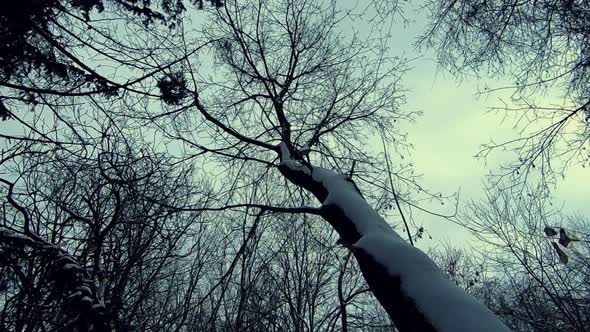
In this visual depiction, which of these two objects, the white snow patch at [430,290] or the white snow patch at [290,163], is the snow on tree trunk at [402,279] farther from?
the white snow patch at [290,163]

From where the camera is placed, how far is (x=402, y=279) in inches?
82.3

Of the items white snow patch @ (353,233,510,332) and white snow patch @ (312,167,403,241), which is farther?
white snow patch @ (312,167,403,241)

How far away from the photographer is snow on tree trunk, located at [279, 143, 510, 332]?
5.84 feet

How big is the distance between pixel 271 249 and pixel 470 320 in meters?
7.61

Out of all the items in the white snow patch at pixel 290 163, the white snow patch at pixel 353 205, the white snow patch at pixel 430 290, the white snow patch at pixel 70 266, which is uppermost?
the white snow patch at pixel 290 163

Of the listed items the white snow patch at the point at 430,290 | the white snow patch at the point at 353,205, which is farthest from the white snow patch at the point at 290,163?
the white snow patch at the point at 430,290

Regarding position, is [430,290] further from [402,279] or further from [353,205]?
[353,205]

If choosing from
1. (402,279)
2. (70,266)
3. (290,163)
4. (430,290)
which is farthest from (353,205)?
(70,266)

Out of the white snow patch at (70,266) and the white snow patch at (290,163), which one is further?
the white snow patch at (290,163)

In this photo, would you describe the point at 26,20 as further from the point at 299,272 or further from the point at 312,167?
the point at 299,272

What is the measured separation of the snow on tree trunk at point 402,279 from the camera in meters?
1.78

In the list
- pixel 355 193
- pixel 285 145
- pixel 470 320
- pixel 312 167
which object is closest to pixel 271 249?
pixel 285 145

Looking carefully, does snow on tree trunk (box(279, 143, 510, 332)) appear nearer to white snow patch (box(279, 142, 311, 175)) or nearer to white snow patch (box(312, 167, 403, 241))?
white snow patch (box(312, 167, 403, 241))

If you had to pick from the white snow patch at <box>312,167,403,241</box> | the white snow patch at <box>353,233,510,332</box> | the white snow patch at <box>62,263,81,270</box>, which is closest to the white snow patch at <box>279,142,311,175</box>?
the white snow patch at <box>312,167,403,241</box>
